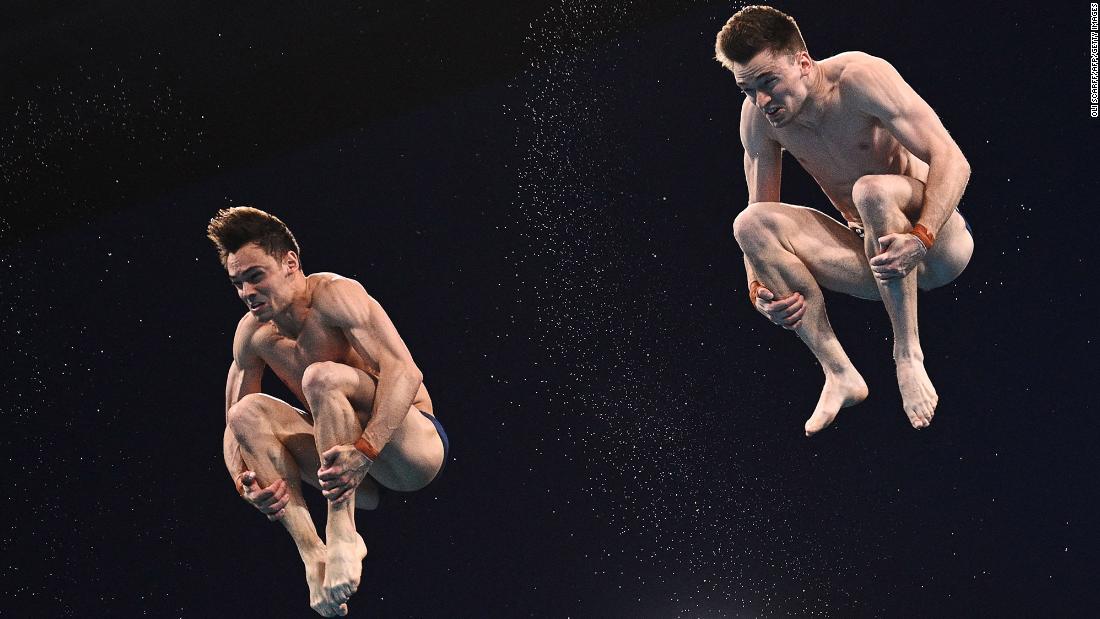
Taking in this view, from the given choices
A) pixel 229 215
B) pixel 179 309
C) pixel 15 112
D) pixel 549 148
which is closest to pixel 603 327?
pixel 549 148

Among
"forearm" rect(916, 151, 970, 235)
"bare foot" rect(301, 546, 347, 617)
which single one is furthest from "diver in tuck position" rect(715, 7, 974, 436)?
"bare foot" rect(301, 546, 347, 617)

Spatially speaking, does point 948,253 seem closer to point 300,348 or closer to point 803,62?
point 803,62

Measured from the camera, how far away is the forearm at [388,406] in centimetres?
357

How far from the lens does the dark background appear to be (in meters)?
4.02

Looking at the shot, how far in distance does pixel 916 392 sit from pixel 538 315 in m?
1.77

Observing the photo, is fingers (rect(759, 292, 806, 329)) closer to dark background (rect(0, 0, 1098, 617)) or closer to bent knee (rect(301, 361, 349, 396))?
dark background (rect(0, 0, 1098, 617))

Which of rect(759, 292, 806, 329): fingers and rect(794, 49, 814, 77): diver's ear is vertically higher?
rect(794, 49, 814, 77): diver's ear

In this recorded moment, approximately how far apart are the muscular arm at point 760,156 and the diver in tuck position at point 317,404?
3.31 feet

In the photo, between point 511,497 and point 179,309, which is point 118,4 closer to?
point 179,309

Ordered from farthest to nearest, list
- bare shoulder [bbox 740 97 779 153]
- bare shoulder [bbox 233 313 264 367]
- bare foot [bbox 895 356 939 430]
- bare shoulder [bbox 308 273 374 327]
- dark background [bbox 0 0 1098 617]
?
1. dark background [bbox 0 0 1098 617]
2. bare shoulder [bbox 233 313 264 367]
3. bare shoulder [bbox 308 273 374 327]
4. bare shoulder [bbox 740 97 779 153]
5. bare foot [bbox 895 356 939 430]

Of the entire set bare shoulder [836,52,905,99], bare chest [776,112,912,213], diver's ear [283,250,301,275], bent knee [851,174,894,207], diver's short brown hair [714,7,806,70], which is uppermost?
diver's ear [283,250,301,275]

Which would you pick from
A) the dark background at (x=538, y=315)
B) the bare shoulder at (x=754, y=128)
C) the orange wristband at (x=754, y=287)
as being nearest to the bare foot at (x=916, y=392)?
the orange wristband at (x=754, y=287)

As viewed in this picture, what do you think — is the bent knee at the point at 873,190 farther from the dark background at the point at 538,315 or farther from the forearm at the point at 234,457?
the forearm at the point at 234,457

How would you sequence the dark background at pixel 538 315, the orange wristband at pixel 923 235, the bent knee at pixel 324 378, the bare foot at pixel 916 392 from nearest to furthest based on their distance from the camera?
the orange wristband at pixel 923 235, the bare foot at pixel 916 392, the bent knee at pixel 324 378, the dark background at pixel 538 315
